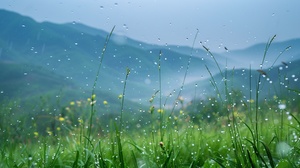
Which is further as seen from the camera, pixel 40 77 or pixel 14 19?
pixel 14 19

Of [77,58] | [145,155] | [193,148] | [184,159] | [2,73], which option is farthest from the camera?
[77,58]

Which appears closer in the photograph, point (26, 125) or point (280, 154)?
point (280, 154)

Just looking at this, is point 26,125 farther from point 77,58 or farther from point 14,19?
point 14,19

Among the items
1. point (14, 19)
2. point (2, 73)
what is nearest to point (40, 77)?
point (2, 73)

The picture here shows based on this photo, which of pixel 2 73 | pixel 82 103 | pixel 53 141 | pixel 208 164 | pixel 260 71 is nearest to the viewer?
pixel 260 71

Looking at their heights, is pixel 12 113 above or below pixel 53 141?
above

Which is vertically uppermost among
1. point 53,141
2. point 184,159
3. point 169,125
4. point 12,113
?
point 169,125

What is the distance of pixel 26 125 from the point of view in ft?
17.1

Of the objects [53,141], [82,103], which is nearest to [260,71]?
[53,141]

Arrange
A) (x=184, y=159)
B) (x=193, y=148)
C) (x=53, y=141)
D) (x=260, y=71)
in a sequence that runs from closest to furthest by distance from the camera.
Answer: (x=260, y=71)
(x=184, y=159)
(x=193, y=148)
(x=53, y=141)

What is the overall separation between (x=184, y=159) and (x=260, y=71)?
1.10 meters

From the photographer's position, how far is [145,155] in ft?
8.13

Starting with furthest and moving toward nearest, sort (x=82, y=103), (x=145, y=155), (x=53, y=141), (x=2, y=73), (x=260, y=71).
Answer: (x=2, y=73)
(x=82, y=103)
(x=53, y=141)
(x=145, y=155)
(x=260, y=71)

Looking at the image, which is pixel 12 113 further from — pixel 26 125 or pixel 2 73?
pixel 2 73
